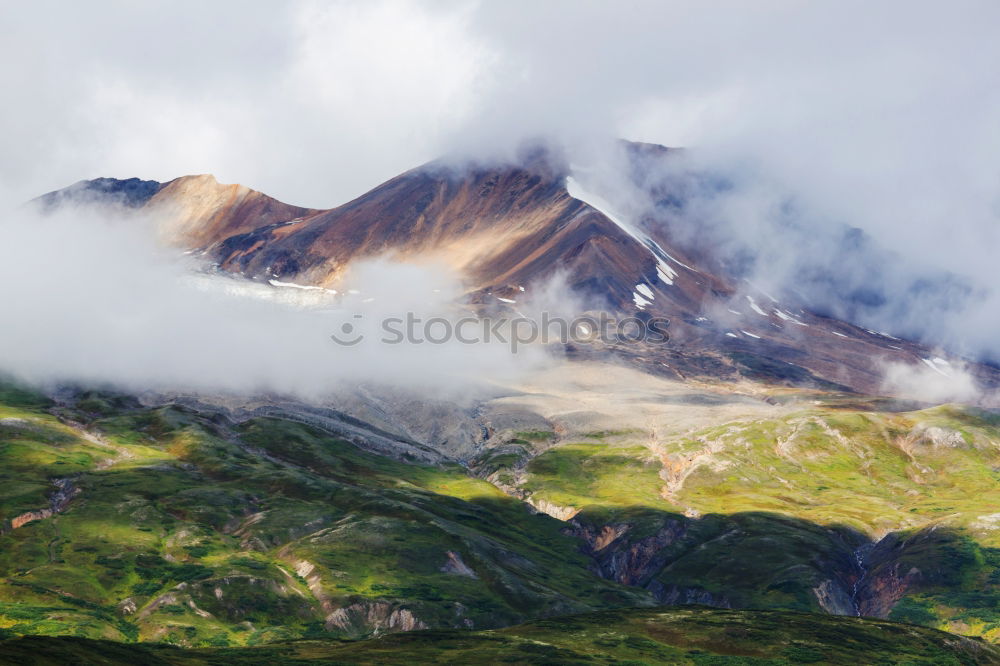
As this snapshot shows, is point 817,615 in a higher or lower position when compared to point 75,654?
lower

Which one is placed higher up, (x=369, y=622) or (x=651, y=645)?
(x=651, y=645)

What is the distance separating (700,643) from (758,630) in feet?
46.9

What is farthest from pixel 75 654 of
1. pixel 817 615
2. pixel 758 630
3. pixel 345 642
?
pixel 817 615

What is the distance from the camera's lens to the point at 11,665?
100m

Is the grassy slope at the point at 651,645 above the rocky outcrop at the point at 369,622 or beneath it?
above

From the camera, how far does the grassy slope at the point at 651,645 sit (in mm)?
148500

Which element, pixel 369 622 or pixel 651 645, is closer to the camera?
pixel 651 645

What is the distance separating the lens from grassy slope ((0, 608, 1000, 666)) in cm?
14850

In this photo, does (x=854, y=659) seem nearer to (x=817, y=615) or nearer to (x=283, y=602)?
(x=817, y=615)

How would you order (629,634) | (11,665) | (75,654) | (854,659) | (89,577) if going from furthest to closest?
(89,577)
(629,634)
(854,659)
(75,654)
(11,665)

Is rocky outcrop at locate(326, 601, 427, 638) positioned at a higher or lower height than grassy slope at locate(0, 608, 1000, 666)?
lower

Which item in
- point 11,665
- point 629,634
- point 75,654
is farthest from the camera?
point 629,634

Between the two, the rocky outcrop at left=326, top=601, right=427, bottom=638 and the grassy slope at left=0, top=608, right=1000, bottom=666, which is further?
the rocky outcrop at left=326, top=601, right=427, bottom=638

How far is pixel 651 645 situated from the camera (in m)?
168
